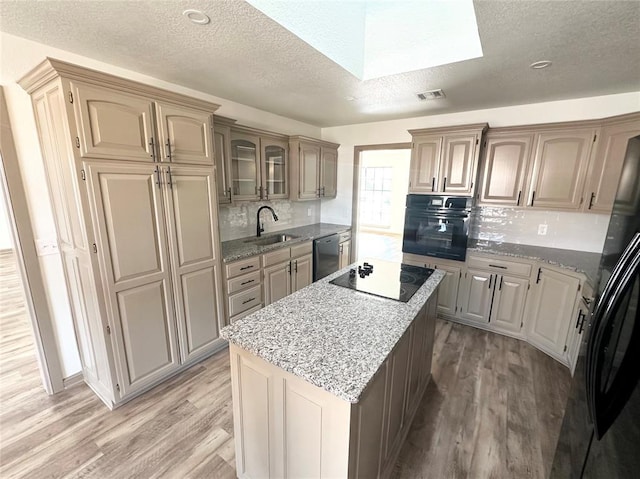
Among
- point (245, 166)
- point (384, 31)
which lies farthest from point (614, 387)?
Result: point (245, 166)

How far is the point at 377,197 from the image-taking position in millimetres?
8672

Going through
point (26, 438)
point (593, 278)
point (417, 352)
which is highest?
point (593, 278)

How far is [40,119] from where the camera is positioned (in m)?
1.77

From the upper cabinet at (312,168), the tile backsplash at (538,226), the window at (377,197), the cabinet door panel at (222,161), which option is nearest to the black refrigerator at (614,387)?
the tile backsplash at (538,226)

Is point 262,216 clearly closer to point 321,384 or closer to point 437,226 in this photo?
point 437,226

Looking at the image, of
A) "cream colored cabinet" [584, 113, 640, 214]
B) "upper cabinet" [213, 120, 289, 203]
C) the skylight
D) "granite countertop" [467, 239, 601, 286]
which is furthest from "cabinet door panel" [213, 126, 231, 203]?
"cream colored cabinet" [584, 113, 640, 214]

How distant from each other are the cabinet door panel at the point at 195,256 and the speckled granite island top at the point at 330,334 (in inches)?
41.2

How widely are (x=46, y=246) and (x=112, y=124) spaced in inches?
41.3

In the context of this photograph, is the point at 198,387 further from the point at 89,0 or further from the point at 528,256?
the point at 528,256

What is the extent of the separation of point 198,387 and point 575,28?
343 centimetres

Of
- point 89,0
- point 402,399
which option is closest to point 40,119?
point 89,0

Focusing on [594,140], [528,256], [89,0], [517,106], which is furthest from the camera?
[517,106]

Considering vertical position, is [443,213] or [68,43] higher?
[68,43]

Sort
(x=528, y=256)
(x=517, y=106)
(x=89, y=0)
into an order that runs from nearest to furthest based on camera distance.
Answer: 1. (x=89, y=0)
2. (x=528, y=256)
3. (x=517, y=106)
